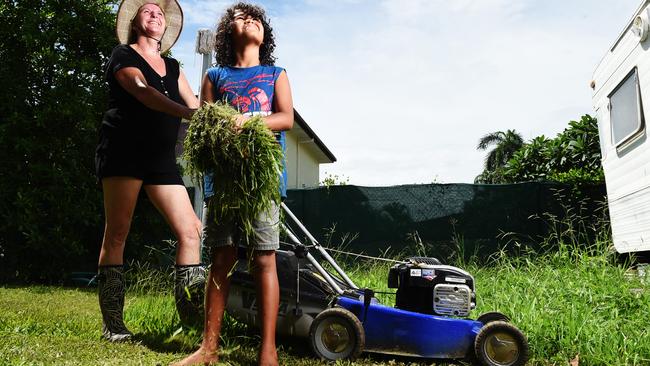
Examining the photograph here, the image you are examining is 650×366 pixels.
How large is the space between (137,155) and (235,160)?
0.86 m

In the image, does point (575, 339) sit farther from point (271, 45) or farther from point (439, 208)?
point (439, 208)

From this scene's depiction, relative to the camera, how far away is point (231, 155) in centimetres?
251

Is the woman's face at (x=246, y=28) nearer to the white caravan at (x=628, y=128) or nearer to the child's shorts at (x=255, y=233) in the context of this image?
the child's shorts at (x=255, y=233)

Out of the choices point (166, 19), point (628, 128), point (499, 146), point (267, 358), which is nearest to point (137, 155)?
point (166, 19)

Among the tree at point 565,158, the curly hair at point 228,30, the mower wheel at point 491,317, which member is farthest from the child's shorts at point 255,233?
the tree at point 565,158

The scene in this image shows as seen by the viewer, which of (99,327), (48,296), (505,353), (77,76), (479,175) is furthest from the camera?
(479,175)

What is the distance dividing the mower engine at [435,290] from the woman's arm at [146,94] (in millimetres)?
1348

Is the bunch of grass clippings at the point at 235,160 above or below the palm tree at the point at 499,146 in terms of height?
below

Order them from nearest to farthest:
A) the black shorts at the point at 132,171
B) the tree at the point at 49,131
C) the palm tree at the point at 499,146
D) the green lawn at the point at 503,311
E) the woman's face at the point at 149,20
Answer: the green lawn at the point at 503,311, the black shorts at the point at 132,171, the woman's face at the point at 149,20, the tree at the point at 49,131, the palm tree at the point at 499,146

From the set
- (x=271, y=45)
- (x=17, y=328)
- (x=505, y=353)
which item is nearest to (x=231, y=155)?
(x=271, y=45)

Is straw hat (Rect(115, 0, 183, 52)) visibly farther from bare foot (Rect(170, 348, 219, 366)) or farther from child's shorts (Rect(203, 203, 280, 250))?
bare foot (Rect(170, 348, 219, 366))

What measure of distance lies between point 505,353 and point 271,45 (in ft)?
6.14

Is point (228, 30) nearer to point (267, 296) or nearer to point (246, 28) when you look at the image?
point (246, 28)

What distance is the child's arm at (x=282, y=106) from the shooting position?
2.67m
